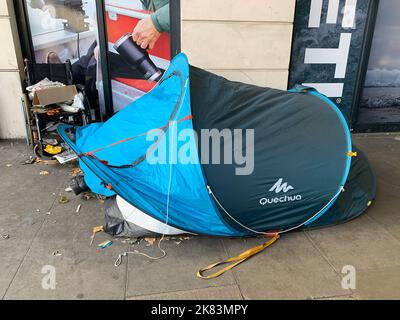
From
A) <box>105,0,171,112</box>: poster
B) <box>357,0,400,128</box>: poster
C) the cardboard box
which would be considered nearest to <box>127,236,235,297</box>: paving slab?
the cardboard box

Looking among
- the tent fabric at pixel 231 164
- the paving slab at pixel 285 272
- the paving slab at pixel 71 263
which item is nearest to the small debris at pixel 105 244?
the paving slab at pixel 71 263

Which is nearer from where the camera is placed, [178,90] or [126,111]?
[178,90]

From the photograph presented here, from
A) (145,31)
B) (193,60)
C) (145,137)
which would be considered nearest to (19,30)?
(145,31)

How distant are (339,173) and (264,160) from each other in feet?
2.22

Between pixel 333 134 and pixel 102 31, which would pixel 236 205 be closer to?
pixel 333 134

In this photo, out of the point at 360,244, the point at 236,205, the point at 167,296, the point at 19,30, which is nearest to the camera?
the point at 167,296

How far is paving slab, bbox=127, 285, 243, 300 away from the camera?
2.00 metres

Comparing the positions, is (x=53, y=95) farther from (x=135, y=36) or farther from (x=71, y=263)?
(x=71, y=263)

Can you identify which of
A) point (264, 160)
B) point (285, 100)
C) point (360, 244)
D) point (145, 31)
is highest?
point (145, 31)

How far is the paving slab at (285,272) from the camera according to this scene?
81.6 inches

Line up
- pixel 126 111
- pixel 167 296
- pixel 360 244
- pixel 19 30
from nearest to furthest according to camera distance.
Answer: pixel 167 296
pixel 360 244
pixel 126 111
pixel 19 30

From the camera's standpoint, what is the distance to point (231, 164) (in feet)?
7.80

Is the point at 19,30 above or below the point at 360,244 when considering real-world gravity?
above

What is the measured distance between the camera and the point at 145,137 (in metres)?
2.66
